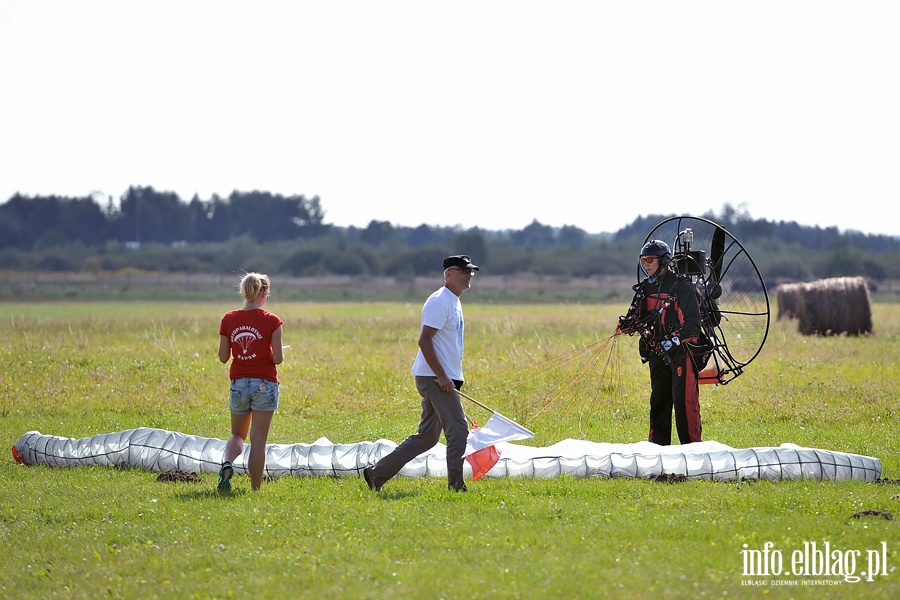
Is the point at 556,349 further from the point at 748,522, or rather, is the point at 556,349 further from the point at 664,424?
the point at 748,522

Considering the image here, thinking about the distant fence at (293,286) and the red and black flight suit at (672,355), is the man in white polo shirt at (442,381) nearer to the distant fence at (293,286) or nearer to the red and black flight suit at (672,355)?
the red and black flight suit at (672,355)

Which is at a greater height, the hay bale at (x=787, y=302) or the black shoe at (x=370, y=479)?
the hay bale at (x=787, y=302)

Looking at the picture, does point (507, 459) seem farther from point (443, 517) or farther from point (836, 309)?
point (836, 309)

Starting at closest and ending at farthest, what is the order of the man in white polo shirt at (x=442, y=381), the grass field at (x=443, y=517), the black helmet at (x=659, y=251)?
the grass field at (x=443, y=517) → the man in white polo shirt at (x=442, y=381) → the black helmet at (x=659, y=251)

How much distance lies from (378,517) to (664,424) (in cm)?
360

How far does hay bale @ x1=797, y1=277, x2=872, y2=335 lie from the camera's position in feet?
79.3

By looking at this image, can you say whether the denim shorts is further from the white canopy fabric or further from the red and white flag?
the red and white flag

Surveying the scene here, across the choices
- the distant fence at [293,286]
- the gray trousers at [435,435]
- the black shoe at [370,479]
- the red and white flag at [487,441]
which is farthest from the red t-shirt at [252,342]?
the distant fence at [293,286]

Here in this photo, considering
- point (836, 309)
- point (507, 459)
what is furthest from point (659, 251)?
point (836, 309)

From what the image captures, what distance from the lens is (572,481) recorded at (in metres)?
8.22

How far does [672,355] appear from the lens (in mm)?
9156

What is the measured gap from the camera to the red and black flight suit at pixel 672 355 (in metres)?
9.14

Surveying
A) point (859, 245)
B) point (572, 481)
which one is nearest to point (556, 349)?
point (572, 481)

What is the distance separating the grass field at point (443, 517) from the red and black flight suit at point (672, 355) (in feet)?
3.95
